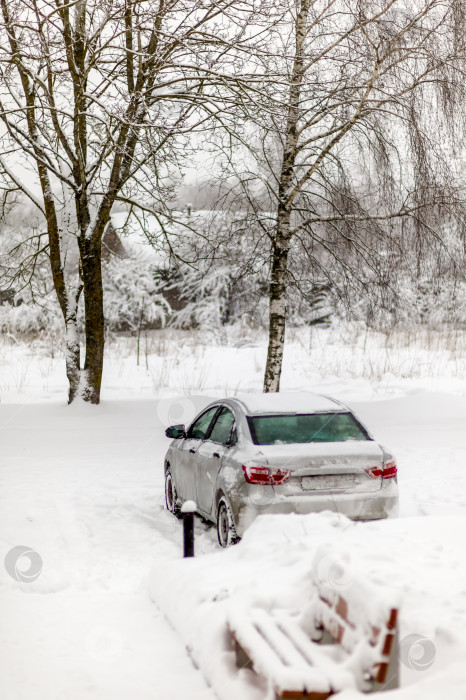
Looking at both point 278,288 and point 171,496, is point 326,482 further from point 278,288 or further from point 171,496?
point 278,288

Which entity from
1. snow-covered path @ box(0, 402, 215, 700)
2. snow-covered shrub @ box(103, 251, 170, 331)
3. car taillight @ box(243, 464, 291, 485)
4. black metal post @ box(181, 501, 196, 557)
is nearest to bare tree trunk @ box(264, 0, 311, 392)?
snow-covered path @ box(0, 402, 215, 700)

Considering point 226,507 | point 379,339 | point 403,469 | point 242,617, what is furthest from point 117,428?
point 379,339

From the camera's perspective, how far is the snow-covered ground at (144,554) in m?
3.93

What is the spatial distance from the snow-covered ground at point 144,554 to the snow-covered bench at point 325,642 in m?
0.19

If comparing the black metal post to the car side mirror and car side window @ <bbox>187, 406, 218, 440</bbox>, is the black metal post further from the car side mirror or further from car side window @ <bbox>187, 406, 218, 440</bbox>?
the car side mirror

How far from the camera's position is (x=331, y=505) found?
6.25 meters

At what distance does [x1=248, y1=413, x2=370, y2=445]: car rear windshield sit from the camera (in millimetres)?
6676

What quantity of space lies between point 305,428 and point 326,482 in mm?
703

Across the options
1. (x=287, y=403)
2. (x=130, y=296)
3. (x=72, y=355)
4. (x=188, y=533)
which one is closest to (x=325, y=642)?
(x=188, y=533)

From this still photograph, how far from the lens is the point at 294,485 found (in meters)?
6.22

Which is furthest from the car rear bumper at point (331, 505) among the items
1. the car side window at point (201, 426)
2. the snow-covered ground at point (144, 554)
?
the car side window at point (201, 426)

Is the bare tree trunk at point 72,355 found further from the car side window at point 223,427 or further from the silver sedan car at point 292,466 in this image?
the silver sedan car at point 292,466

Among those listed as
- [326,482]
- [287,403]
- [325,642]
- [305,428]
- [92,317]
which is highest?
[92,317]

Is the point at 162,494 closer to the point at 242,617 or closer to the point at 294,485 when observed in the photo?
the point at 294,485
